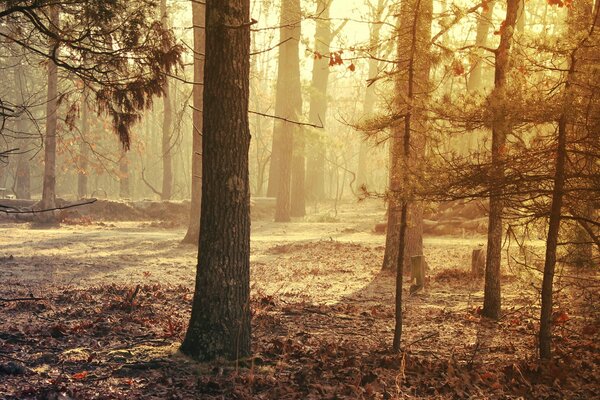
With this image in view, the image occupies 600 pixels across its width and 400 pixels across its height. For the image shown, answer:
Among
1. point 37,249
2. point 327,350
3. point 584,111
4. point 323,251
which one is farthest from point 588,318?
point 37,249

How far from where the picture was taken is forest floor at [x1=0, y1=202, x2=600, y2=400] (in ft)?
19.4

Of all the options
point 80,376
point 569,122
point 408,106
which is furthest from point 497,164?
point 80,376

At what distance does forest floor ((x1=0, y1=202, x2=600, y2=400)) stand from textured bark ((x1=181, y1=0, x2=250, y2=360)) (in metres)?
0.39

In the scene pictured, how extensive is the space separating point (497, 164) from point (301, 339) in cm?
320

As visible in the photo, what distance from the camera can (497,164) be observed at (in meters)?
7.04

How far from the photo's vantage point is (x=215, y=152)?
21.1 feet

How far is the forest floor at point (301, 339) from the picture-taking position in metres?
5.90

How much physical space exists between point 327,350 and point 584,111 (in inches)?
154

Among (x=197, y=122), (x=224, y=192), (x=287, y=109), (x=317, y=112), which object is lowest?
(x=224, y=192)

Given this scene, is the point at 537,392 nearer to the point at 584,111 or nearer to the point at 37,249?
the point at 584,111

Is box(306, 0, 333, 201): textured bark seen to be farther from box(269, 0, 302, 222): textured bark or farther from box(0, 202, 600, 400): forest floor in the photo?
box(0, 202, 600, 400): forest floor

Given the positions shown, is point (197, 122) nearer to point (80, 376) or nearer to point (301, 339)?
point (301, 339)

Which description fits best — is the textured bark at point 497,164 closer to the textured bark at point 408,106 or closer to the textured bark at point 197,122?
the textured bark at point 408,106

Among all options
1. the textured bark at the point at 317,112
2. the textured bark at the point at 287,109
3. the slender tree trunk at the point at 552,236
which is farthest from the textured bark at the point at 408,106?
the textured bark at the point at 317,112
